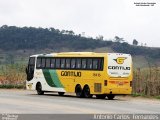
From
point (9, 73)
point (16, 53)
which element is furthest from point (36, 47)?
point (9, 73)

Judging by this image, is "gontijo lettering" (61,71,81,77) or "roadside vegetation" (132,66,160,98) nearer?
"gontijo lettering" (61,71,81,77)

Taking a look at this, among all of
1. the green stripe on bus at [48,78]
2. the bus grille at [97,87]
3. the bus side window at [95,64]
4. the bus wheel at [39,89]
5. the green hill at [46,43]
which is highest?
the green hill at [46,43]

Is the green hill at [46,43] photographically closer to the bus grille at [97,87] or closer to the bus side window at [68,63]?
the bus side window at [68,63]

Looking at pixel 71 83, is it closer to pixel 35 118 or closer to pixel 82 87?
pixel 82 87

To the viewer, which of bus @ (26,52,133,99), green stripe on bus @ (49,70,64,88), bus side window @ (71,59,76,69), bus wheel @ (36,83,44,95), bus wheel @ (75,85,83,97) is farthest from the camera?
bus wheel @ (36,83,44,95)

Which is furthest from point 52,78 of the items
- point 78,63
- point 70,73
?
point 78,63

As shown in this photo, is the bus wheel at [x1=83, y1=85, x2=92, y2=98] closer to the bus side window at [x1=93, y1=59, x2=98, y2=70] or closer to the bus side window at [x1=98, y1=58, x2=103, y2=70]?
the bus side window at [x1=93, y1=59, x2=98, y2=70]

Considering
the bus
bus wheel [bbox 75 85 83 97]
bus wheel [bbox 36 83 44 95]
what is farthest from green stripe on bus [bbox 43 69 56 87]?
bus wheel [bbox 75 85 83 97]

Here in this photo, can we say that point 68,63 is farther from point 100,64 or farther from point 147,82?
point 147,82

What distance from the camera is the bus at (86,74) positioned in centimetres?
3725

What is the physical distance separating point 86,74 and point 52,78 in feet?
13.4

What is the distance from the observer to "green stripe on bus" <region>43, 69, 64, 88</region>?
41.6m

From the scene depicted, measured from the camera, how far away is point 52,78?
42031 millimetres

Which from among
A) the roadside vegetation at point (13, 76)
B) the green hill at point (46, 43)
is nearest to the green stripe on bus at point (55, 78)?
the roadside vegetation at point (13, 76)
